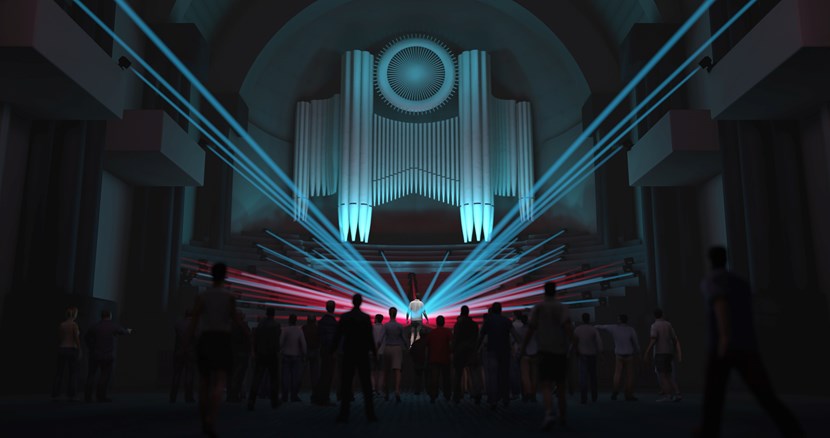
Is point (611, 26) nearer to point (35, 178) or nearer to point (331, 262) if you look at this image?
point (331, 262)

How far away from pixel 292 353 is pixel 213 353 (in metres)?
5.06

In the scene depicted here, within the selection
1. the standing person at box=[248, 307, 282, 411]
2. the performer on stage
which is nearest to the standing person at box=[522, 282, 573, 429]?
the standing person at box=[248, 307, 282, 411]

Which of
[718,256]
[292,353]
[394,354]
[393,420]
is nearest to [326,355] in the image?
[292,353]

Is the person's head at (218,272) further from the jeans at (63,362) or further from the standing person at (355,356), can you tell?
the jeans at (63,362)

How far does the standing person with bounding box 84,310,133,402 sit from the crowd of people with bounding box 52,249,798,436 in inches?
0.6

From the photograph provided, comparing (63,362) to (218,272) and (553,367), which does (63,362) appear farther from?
(553,367)

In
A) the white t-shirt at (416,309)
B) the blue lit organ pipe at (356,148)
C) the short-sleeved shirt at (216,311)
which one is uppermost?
the blue lit organ pipe at (356,148)

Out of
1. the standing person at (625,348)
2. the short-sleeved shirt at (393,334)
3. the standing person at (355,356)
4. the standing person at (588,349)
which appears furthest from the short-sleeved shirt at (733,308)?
the short-sleeved shirt at (393,334)

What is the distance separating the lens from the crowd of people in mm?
4723

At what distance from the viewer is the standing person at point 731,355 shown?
14.7 feet

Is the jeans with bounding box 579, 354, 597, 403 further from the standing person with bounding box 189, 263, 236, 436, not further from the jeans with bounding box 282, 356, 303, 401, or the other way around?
the standing person with bounding box 189, 263, 236, 436

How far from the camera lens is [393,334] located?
11672 millimetres

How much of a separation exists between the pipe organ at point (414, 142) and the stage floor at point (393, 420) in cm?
1378

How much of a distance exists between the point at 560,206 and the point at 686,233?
7000 millimetres
